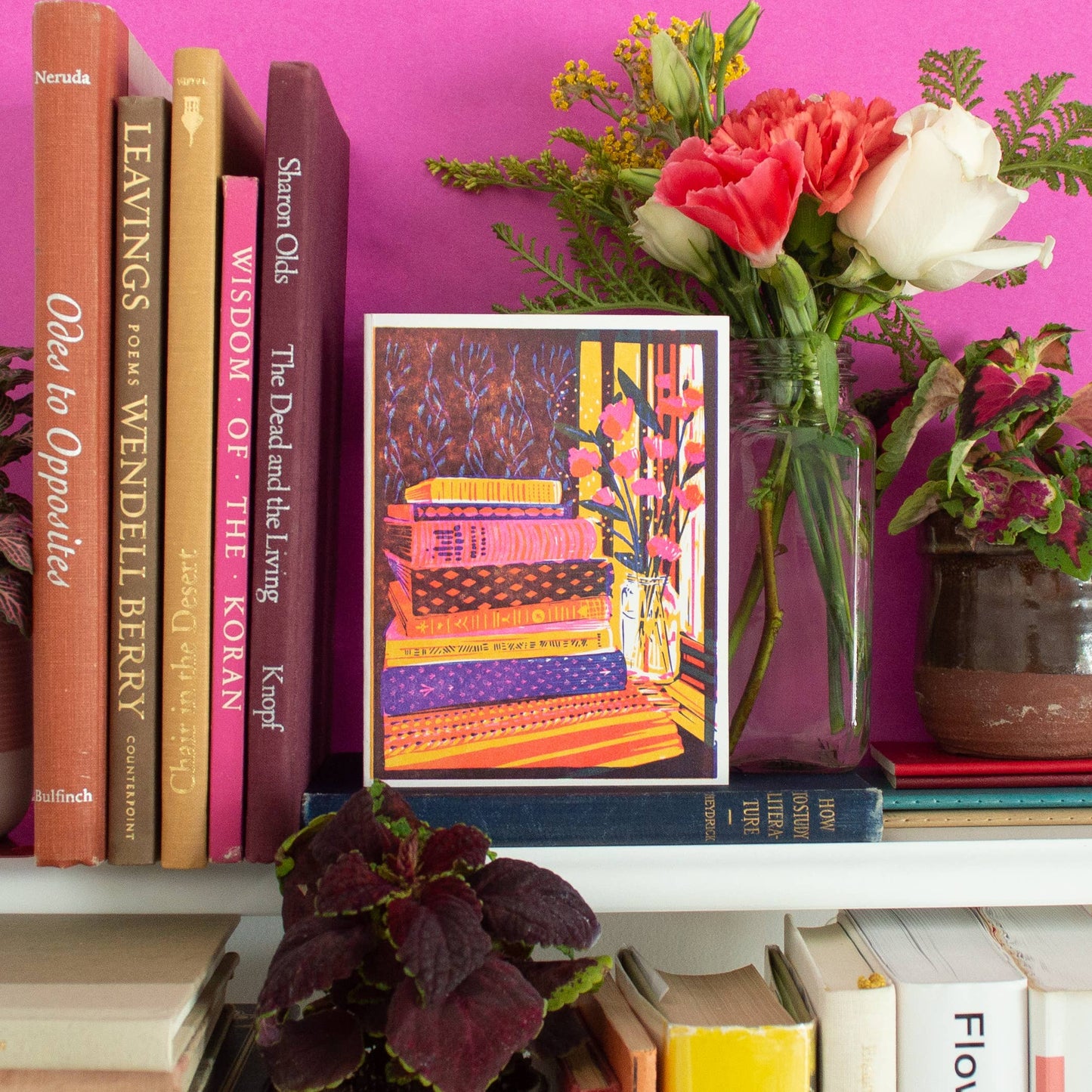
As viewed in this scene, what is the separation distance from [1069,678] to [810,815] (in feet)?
0.61

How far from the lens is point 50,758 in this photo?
19.5 inches

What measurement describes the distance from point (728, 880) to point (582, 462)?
0.24 m

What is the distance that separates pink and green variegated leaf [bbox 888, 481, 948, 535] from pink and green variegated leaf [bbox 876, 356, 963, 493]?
0.8 inches

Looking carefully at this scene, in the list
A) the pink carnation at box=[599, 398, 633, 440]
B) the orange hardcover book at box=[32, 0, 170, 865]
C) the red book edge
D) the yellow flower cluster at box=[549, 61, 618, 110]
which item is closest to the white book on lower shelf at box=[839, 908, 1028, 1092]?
the red book edge

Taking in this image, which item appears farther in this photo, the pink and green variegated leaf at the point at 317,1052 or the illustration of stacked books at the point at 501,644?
the illustration of stacked books at the point at 501,644

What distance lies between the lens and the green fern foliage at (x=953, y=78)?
61 cm

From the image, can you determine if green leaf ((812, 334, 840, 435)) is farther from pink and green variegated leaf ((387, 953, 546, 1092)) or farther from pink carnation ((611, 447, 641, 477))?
pink and green variegated leaf ((387, 953, 546, 1092))

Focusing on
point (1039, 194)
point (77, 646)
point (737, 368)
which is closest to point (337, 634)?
point (77, 646)

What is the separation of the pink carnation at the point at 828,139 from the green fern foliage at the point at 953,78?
11cm

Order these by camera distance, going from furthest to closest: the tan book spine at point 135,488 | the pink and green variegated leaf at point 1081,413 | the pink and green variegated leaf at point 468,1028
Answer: the pink and green variegated leaf at point 1081,413, the tan book spine at point 135,488, the pink and green variegated leaf at point 468,1028

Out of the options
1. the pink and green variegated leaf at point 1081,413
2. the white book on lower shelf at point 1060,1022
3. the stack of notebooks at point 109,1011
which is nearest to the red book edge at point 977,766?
the white book on lower shelf at point 1060,1022

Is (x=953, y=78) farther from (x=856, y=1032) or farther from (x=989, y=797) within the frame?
(x=856, y=1032)

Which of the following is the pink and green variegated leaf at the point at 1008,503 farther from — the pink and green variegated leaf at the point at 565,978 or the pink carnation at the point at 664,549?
the pink and green variegated leaf at the point at 565,978

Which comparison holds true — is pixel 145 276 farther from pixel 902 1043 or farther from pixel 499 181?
pixel 902 1043
